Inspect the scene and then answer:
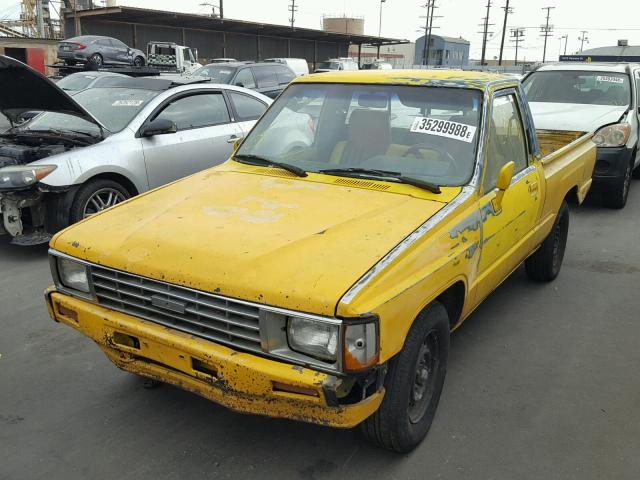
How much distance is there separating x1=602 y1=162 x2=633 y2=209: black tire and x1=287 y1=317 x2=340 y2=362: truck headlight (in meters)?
6.74

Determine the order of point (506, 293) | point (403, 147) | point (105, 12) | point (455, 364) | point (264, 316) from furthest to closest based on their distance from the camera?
point (105, 12) → point (506, 293) → point (455, 364) → point (403, 147) → point (264, 316)

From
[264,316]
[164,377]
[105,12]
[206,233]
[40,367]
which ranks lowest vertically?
[40,367]

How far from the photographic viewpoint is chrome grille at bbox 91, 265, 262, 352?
2.32 metres

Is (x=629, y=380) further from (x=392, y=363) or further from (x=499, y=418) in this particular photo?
(x=392, y=363)

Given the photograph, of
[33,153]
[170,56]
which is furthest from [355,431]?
[170,56]

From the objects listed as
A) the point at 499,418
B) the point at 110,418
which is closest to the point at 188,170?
the point at 110,418

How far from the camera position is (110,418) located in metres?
3.06

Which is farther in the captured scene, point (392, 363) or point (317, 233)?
point (317, 233)

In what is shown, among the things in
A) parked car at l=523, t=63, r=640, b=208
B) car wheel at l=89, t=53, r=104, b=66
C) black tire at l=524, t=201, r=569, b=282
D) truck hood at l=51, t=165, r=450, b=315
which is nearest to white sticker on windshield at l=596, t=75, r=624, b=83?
parked car at l=523, t=63, r=640, b=208

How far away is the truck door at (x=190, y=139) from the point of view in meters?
6.23

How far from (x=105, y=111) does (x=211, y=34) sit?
121 feet

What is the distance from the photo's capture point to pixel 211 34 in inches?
1593

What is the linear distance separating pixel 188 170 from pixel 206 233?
405cm

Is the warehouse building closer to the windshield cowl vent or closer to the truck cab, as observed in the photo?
the truck cab
